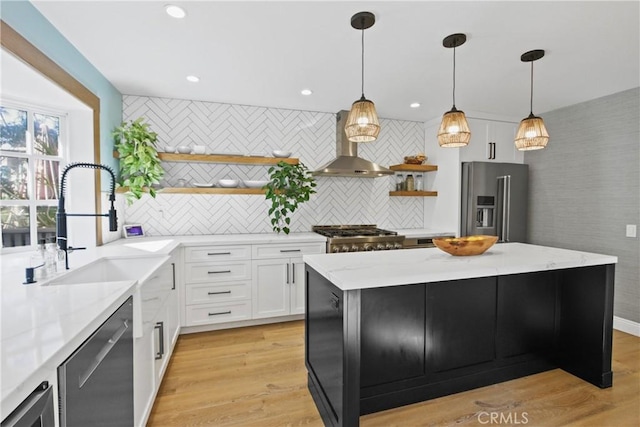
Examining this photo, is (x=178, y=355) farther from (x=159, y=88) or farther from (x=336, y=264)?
(x=159, y=88)

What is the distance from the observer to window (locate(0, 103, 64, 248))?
2.14 meters

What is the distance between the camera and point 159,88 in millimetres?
3201

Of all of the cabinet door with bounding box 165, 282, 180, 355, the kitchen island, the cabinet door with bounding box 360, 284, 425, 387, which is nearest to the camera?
the kitchen island

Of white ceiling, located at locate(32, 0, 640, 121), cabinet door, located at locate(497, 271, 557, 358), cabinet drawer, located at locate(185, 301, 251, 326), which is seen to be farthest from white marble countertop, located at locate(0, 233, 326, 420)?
cabinet door, located at locate(497, 271, 557, 358)

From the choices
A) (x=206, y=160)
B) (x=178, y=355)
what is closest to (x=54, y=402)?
(x=178, y=355)

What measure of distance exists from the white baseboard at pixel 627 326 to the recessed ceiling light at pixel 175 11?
487 centimetres

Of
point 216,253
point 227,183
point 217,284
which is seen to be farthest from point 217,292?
point 227,183

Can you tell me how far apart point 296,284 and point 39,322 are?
8.36ft

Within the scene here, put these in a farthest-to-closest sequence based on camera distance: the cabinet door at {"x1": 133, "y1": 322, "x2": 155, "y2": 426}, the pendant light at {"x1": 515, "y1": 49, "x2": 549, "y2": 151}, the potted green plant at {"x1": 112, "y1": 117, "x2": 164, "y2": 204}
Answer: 1. the potted green plant at {"x1": 112, "y1": 117, "x2": 164, "y2": 204}
2. the pendant light at {"x1": 515, "y1": 49, "x2": 549, "y2": 151}
3. the cabinet door at {"x1": 133, "y1": 322, "x2": 155, "y2": 426}

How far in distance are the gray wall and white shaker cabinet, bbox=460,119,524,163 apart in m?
0.37

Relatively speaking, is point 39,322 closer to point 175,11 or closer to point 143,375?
point 143,375

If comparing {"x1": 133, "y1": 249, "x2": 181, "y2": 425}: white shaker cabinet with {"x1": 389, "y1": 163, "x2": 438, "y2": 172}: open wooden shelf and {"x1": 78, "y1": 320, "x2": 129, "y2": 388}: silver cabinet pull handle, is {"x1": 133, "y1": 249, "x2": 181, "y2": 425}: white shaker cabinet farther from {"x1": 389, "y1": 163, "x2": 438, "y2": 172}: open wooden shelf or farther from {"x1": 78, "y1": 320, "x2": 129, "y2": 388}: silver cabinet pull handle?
{"x1": 389, "y1": 163, "x2": 438, "y2": 172}: open wooden shelf

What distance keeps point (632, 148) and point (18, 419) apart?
4.73 m

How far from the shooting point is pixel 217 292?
125 inches
